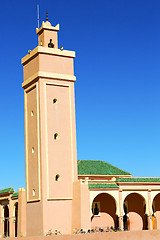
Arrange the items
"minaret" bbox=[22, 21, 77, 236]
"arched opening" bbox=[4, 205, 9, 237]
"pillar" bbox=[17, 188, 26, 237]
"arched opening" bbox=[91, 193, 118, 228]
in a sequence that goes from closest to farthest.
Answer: "minaret" bbox=[22, 21, 77, 236] → "pillar" bbox=[17, 188, 26, 237] → "arched opening" bbox=[91, 193, 118, 228] → "arched opening" bbox=[4, 205, 9, 237]

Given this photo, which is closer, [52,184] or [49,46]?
[52,184]

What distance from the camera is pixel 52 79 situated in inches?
1644

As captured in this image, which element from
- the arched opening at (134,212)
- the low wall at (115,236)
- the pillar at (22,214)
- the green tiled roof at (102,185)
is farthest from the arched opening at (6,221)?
the arched opening at (134,212)

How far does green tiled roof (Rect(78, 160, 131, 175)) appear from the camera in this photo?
4715 centimetres

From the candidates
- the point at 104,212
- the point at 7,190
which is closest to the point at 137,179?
the point at 104,212

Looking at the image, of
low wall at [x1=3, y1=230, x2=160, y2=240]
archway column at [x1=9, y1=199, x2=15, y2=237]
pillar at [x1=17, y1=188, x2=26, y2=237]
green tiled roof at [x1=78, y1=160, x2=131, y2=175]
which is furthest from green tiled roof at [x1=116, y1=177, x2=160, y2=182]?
archway column at [x1=9, y1=199, x2=15, y2=237]

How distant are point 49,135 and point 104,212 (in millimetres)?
9128

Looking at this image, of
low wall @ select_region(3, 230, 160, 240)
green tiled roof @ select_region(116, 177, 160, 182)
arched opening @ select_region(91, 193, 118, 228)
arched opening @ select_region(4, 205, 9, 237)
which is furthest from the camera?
arched opening @ select_region(4, 205, 9, 237)

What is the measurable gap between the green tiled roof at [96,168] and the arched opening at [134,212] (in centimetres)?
450

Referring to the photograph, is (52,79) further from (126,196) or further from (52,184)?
(126,196)

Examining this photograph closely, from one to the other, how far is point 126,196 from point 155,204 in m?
3.26

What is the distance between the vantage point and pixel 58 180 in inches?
1585

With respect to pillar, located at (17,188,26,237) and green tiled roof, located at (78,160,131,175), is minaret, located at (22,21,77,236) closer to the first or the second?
pillar, located at (17,188,26,237)

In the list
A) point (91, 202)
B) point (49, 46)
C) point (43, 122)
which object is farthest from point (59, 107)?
point (91, 202)
